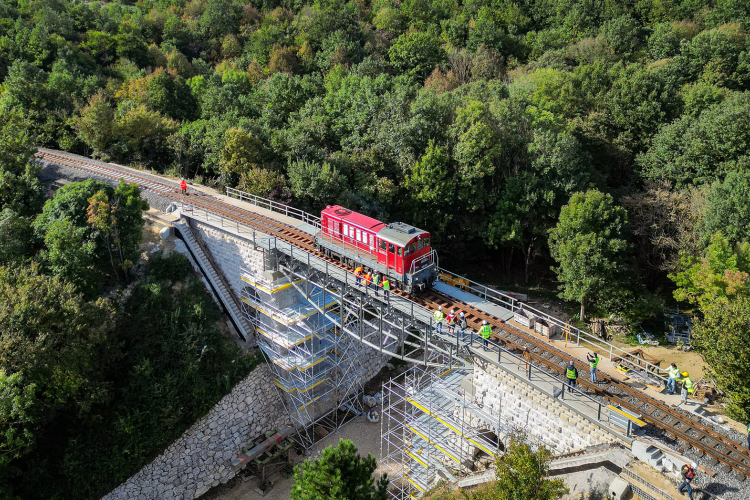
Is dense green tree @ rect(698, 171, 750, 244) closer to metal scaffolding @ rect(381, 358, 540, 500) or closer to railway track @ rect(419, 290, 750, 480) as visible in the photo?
railway track @ rect(419, 290, 750, 480)

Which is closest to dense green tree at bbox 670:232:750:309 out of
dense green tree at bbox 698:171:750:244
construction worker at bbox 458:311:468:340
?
dense green tree at bbox 698:171:750:244

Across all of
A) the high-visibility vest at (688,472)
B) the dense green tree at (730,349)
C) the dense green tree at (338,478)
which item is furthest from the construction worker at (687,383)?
the dense green tree at (338,478)

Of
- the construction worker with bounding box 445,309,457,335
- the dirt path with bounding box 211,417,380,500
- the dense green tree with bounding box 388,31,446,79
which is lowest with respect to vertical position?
the dirt path with bounding box 211,417,380,500

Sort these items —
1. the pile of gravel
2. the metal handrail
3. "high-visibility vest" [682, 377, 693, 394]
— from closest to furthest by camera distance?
1. the metal handrail
2. "high-visibility vest" [682, 377, 693, 394]
3. the pile of gravel

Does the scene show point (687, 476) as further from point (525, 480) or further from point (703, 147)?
point (703, 147)

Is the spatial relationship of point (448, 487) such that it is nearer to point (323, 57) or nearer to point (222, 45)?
point (323, 57)

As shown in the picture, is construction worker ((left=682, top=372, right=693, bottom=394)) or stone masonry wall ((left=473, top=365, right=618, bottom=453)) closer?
stone masonry wall ((left=473, top=365, right=618, bottom=453))

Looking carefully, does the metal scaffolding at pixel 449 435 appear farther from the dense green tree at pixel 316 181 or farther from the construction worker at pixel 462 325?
the dense green tree at pixel 316 181
